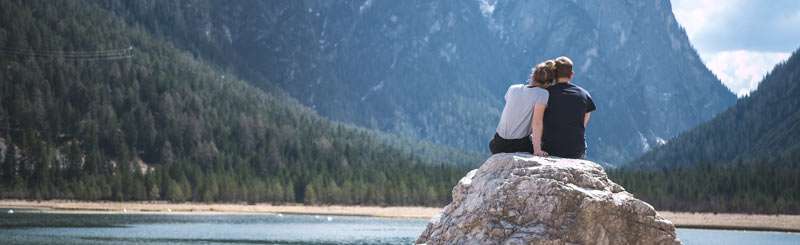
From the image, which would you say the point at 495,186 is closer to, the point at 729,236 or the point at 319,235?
the point at 319,235

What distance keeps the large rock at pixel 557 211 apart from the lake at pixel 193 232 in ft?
225

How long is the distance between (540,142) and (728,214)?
509ft

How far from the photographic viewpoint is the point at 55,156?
199000 millimetres

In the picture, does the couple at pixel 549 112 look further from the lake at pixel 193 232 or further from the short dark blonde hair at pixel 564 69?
the lake at pixel 193 232

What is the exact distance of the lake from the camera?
91.3 meters

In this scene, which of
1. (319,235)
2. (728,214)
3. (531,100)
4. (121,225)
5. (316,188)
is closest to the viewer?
(531,100)

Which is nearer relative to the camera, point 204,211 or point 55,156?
point 204,211

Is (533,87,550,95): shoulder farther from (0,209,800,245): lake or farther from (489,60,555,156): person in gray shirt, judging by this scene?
(0,209,800,245): lake

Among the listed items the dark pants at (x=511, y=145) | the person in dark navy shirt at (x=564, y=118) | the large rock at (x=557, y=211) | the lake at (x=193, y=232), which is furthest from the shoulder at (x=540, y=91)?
the lake at (x=193, y=232)

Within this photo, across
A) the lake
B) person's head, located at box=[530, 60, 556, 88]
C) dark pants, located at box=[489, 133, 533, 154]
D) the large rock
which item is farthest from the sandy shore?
the large rock

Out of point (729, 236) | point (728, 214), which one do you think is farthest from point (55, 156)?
point (729, 236)

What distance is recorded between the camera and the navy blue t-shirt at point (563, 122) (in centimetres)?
1609

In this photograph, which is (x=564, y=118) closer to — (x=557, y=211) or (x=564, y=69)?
(x=564, y=69)

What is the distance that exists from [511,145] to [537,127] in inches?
24.3
